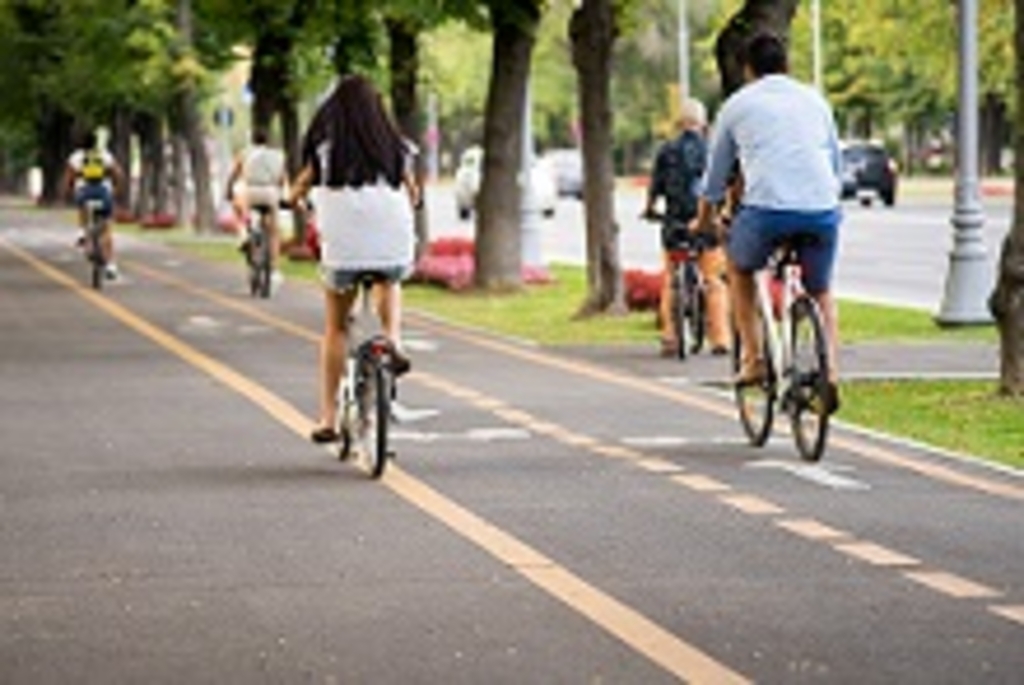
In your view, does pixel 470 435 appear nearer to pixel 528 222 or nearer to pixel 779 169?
pixel 779 169

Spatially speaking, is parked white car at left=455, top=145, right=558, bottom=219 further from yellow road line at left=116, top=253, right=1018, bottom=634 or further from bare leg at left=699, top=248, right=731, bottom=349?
yellow road line at left=116, top=253, right=1018, bottom=634

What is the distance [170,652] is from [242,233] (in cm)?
2771

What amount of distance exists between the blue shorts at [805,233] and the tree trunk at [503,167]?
1980cm

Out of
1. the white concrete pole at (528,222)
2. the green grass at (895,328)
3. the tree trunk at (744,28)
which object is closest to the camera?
the tree trunk at (744,28)

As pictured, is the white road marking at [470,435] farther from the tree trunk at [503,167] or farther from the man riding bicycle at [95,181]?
the man riding bicycle at [95,181]

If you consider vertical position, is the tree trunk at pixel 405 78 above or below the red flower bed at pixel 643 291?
above

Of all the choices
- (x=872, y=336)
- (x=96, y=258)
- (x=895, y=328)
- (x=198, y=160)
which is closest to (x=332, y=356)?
(x=872, y=336)

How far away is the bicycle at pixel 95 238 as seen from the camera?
3806 centimetres

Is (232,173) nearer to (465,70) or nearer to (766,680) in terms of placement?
(766,680)

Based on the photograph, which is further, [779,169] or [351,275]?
[779,169]

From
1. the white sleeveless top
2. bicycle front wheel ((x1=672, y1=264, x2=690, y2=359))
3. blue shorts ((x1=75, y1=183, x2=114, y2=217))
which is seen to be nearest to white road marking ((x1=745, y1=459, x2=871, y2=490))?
the white sleeveless top

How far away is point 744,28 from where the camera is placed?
24.6 meters

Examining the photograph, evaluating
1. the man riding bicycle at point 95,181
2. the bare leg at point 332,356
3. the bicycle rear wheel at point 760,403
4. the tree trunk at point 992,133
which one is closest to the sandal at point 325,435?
the bare leg at point 332,356

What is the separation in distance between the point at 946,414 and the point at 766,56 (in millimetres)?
3118
